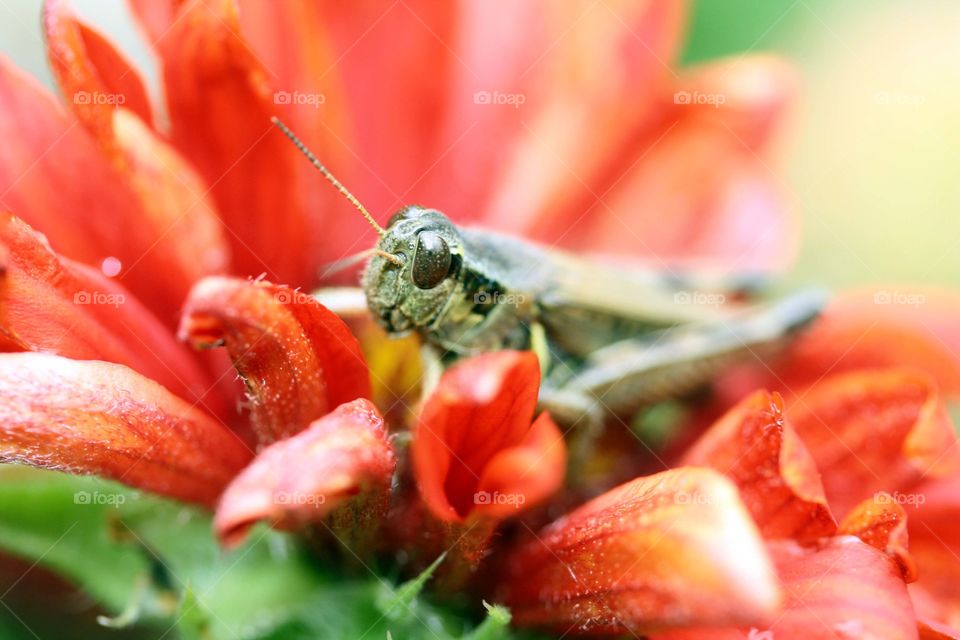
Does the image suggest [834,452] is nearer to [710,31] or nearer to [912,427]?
[912,427]

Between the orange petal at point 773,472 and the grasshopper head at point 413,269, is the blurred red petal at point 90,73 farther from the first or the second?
the orange petal at point 773,472

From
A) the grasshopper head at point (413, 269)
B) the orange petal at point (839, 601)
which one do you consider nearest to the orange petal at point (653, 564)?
the orange petal at point (839, 601)

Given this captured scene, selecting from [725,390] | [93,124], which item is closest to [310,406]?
[93,124]

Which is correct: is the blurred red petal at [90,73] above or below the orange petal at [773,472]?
above
